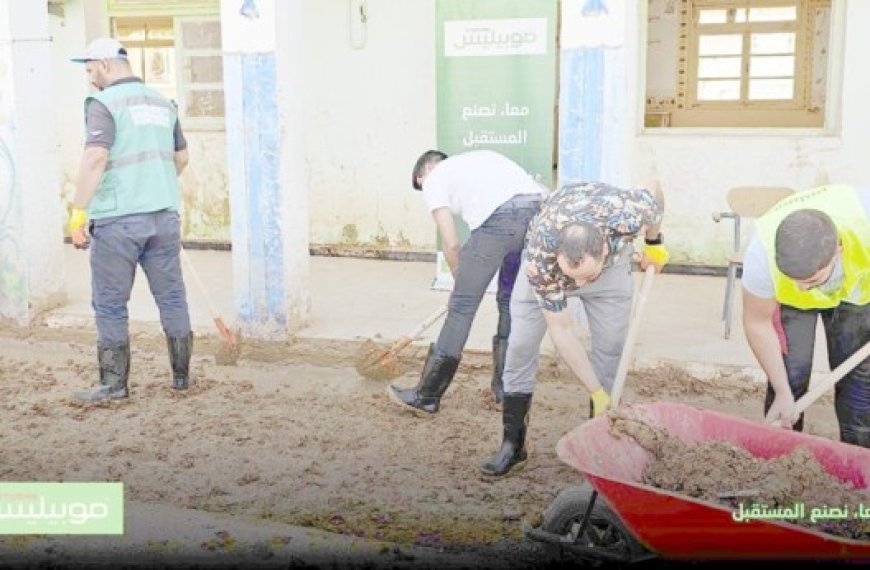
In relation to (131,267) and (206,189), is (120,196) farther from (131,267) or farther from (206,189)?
(206,189)

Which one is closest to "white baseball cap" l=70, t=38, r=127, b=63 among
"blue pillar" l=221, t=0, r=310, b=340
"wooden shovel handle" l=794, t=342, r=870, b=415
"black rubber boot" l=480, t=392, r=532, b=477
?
"blue pillar" l=221, t=0, r=310, b=340

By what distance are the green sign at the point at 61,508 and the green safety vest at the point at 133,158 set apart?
66.6 inches

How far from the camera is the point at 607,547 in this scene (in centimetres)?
365

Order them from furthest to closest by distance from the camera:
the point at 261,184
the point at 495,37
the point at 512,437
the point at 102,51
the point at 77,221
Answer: the point at 495,37, the point at 261,184, the point at 77,221, the point at 102,51, the point at 512,437

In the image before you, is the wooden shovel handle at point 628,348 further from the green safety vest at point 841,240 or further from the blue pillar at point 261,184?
the blue pillar at point 261,184

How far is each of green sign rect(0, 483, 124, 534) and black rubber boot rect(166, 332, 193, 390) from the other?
148cm

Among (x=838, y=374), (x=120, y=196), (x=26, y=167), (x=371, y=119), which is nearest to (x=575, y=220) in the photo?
(x=838, y=374)

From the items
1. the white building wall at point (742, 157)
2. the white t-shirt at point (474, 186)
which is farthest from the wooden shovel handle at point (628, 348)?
the white building wall at point (742, 157)

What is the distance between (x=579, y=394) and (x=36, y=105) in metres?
4.46

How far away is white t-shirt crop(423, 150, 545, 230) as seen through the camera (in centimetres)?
528

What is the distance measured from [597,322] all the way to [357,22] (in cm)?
571

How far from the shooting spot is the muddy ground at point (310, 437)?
175 inches

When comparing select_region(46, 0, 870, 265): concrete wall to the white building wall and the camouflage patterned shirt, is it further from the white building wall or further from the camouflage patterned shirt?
the camouflage patterned shirt

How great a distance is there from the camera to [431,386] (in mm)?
5613
